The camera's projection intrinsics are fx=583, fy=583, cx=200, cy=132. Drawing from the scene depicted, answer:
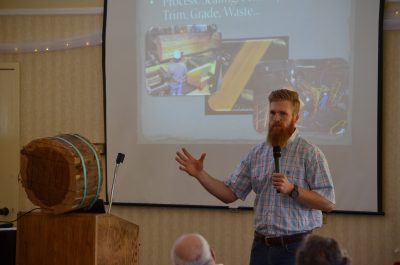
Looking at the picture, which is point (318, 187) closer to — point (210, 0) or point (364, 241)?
point (364, 241)

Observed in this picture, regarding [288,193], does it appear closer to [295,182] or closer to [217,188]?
[295,182]

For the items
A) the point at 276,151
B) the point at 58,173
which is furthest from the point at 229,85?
the point at 58,173

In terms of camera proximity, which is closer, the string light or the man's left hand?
the man's left hand

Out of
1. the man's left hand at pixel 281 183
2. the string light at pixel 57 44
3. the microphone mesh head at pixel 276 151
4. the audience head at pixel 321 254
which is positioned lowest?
the audience head at pixel 321 254

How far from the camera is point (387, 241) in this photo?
15.4ft

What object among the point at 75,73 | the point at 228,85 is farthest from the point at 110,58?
the point at 228,85

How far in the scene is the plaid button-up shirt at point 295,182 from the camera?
2.87 metres

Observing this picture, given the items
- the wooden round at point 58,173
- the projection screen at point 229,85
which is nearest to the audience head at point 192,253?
the wooden round at point 58,173

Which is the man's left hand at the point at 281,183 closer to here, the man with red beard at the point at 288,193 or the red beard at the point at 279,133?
the man with red beard at the point at 288,193

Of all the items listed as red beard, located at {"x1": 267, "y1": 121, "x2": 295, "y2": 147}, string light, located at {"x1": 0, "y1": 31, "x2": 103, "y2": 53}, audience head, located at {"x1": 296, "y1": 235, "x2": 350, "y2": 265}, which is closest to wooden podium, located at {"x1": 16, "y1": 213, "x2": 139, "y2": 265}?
red beard, located at {"x1": 267, "y1": 121, "x2": 295, "y2": 147}

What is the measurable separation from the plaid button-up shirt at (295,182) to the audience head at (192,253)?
80 cm

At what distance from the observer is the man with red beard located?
2836 millimetres

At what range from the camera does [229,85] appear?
502cm

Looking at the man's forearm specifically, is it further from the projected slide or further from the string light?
the string light
